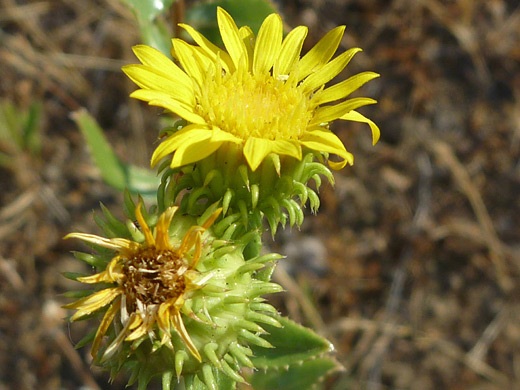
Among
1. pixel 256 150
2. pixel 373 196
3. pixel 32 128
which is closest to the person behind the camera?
pixel 256 150

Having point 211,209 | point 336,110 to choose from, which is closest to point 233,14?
point 336,110

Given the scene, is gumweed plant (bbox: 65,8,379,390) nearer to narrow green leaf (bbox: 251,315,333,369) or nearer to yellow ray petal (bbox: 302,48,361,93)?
yellow ray petal (bbox: 302,48,361,93)

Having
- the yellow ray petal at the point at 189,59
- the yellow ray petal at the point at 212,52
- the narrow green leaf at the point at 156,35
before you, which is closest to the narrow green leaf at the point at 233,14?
the narrow green leaf at the point at 156,35

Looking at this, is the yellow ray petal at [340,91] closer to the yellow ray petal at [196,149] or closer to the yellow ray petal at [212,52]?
the yellow ray petal at [212,52]

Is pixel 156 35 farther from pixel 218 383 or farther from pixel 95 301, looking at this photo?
pixel 218 383

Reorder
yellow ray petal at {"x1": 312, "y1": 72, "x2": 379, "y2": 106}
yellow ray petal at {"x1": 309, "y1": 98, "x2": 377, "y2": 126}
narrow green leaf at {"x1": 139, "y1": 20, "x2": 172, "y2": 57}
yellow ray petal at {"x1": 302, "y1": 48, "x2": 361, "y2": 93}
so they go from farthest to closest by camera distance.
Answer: narrow green leaf at {"x1": 139, "y1": 20, "x2": 172, "y2": 57}
yellow ray petal at {"x1": 302, "y1": 48, "x2": 361, "y2": 93}
yellow ray petal at {"x1": 312, "y1": 72, "x2": 379, "y2": 106}
yellow ray petal at {"x1": 309, "y1": 98, "x2": 377, "y2": 126}

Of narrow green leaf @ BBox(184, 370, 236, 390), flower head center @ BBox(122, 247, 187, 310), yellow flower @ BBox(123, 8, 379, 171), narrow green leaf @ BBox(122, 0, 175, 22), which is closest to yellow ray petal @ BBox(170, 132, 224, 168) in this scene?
yellow flower @ BBox(123, 8, 379, 171)

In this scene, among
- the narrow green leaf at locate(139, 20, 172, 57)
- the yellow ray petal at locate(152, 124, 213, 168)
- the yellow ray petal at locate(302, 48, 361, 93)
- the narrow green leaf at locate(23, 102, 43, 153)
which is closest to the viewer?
the yellow ray petal at locate(152, 124, 213, 168)
